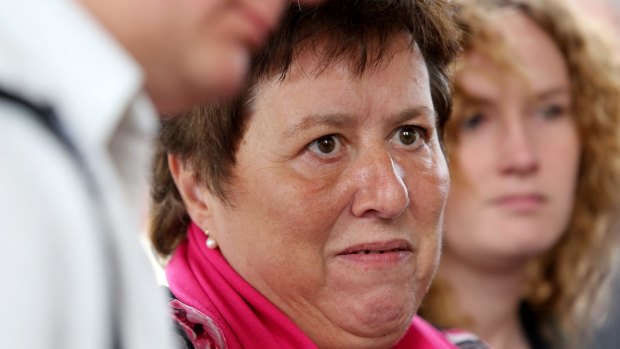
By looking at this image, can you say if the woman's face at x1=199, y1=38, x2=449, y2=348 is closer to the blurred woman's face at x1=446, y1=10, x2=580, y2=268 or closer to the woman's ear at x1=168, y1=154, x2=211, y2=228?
the woman's ear at x1=168, y1=154, x2=211, y2=228

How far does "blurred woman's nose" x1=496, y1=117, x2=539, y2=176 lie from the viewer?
9.18 feet

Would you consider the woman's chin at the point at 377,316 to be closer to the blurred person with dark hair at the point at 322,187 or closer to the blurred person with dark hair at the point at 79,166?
the blurred person with dark hair at the point at 322,187

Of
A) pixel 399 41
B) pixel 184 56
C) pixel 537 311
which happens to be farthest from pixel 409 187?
pixel 537 311

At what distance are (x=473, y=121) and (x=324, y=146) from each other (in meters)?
1.42

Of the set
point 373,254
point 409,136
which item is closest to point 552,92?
point 409,136

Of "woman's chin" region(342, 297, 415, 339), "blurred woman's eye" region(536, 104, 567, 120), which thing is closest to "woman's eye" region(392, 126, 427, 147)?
"woman's chin" region(342, 297, 415, 339)

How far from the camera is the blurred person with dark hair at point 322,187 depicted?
1.49m

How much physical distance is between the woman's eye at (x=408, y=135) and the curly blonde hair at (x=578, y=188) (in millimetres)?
1241

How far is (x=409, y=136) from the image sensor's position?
1.59 meters

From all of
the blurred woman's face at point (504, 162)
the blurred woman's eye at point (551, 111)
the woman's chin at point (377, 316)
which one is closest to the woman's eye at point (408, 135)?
the woman's chin at point (377, 316)

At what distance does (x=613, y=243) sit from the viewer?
3.29 m

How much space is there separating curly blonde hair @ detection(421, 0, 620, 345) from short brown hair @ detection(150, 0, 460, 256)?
1247 mm

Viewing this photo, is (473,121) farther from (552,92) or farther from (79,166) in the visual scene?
(79,166)

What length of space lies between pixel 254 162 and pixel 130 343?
2.78 ft
